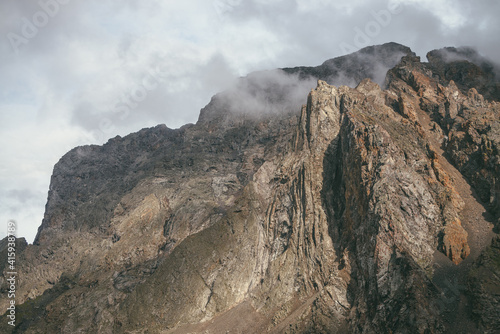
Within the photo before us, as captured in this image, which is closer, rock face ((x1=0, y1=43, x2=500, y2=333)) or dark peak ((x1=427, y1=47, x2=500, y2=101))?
rock face ((x1=0, y1=43, x2=500, y2=333))

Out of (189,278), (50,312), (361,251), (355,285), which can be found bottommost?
(355,285)

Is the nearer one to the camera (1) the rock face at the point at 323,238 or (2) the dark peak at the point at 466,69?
(1) the rock face at the point at 323,238

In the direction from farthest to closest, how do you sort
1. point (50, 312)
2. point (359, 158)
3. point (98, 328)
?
1. point (50, 312)
2. point (98, 328)
3. point (359, 158)

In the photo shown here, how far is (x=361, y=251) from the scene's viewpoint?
75312mm

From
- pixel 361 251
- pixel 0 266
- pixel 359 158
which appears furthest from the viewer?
pixel 0 266

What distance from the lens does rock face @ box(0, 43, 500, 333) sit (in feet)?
217

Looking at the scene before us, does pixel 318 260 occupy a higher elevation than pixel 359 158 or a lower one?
lower

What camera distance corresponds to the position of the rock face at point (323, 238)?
6619 centimetres

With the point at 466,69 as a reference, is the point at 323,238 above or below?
below

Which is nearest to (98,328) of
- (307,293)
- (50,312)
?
(50,312)

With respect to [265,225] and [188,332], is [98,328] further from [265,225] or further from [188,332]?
[265,225]

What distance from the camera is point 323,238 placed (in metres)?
89.8

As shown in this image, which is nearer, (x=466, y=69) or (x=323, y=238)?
(x=323, y=238)

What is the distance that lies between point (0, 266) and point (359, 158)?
153515mm
